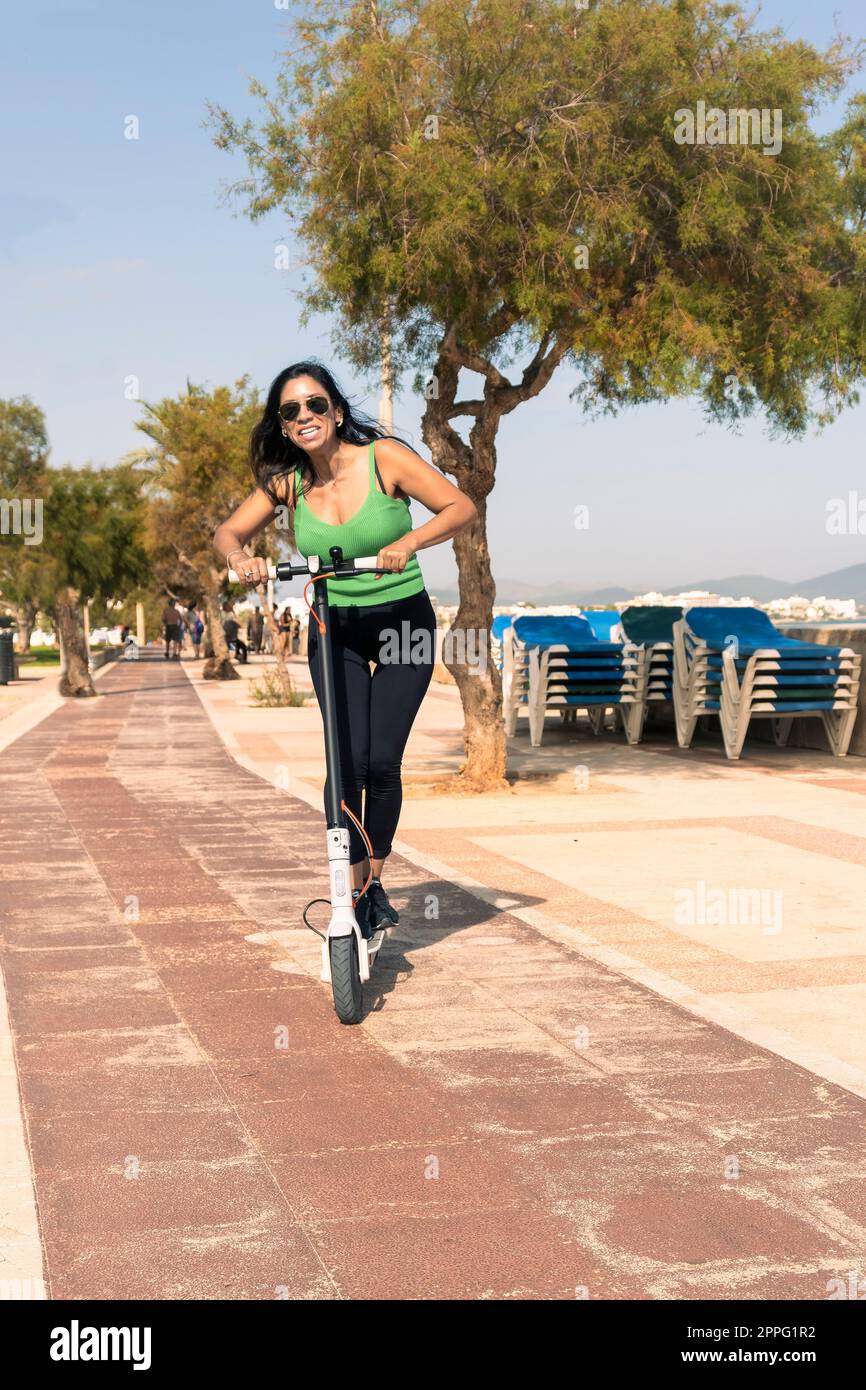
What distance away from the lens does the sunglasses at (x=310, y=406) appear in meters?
4.93

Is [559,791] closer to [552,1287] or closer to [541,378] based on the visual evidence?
[541,378]

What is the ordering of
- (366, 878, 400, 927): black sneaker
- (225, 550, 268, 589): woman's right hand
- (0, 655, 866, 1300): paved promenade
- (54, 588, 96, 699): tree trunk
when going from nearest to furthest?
(0, 655, 866, 1300): paved promenade, (225, 550, 268, 589): woman's right hand, (366, 878, 400, 927): black sneaker, (54, 588, 96, 699): tree trunk

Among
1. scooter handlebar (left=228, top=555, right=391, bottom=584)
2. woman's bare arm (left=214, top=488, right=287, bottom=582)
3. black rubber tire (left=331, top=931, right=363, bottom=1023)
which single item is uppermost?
woman's bare arm (left=214, top=488, right=287, bottom=582)

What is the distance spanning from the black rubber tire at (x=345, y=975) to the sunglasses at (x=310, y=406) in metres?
1.63

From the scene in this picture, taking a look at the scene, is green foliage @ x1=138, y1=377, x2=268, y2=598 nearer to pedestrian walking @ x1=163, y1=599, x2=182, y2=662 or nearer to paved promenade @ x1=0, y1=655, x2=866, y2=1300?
pedestrian walking @ x1=163, y1=599, x2=182, y2=662

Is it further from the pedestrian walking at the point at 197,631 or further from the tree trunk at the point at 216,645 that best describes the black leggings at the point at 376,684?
the pedestrian walking at the point at 197,631

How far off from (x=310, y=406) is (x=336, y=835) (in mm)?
1347

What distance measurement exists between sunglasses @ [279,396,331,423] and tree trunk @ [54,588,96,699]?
2042 cm

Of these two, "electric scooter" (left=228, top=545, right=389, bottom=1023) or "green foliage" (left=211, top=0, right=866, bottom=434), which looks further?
"green foliage" (left=211, top=0, right=866, bottom=434)

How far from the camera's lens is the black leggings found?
16.4 ft

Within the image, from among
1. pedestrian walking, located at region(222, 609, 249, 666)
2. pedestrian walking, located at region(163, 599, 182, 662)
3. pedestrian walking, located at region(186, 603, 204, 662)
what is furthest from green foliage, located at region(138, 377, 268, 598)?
pedestrian walking, located at region(186, 603, 204, 662)

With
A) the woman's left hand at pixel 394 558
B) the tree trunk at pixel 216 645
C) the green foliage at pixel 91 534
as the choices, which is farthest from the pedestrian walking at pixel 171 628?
the woman's left hand at pixel 394 558
